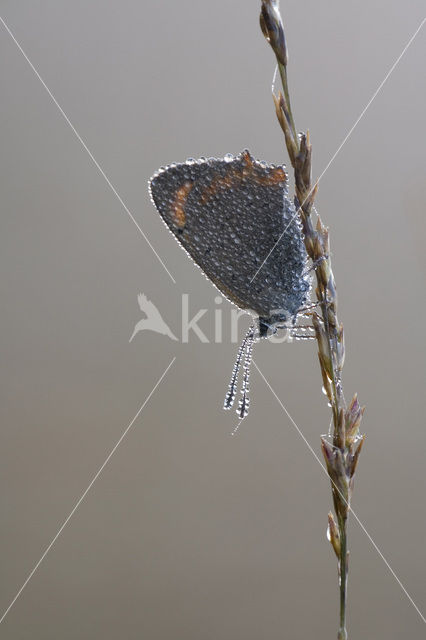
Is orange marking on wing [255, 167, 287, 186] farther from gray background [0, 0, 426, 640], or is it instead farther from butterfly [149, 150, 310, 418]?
gray background [0, 0, 426, 640]

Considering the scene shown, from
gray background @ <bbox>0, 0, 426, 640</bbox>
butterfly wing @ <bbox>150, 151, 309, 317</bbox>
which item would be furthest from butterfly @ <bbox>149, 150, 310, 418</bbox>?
gray background @ <bbox>0, 0, 426, 640</bbox>

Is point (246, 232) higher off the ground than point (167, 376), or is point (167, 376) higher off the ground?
point (167, 376)

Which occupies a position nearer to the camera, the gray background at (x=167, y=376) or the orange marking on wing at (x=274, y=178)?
the orange marking on wing at (x=274, y=178)

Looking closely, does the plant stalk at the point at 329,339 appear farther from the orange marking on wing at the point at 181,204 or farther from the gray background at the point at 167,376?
the gray background at the point at 167,376

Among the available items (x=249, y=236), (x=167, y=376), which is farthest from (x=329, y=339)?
(x=167, y=376)

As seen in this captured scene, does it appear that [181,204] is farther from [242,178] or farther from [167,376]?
[167,376]

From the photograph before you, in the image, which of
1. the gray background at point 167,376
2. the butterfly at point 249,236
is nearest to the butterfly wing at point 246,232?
the butterfly at point 249,236

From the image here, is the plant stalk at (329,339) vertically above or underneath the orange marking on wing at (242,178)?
underneath
